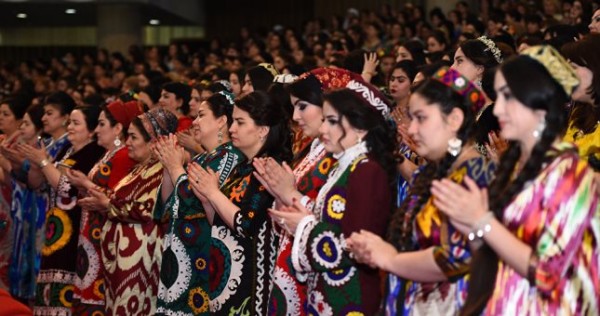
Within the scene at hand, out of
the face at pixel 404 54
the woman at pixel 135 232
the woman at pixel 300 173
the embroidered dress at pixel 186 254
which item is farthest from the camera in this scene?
the face at pixel 404 54

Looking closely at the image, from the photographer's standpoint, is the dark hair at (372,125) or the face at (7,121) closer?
the dark hair at (372,125)

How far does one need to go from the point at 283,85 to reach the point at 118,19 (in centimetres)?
1189

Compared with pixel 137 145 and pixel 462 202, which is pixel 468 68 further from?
pixel 462 202

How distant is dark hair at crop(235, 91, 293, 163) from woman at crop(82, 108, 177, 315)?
1.13m

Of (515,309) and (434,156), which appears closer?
(515,309)

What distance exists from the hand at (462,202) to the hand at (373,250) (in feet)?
1.33

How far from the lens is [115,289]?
584 centimetres

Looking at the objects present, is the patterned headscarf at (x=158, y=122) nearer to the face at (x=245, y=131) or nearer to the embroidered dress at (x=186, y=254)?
the embroidered dress at (x=186, y=254)

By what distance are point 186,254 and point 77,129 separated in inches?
64.4

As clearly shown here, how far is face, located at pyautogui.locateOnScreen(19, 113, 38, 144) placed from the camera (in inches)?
290

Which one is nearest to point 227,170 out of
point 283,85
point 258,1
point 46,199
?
point 283,85

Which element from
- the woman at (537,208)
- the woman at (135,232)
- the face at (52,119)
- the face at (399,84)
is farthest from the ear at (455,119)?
the face at (52,119)

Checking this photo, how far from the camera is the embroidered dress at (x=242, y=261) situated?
4680mm

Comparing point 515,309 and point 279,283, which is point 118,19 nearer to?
point 279,283
